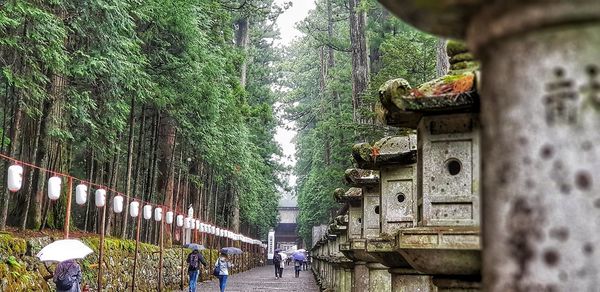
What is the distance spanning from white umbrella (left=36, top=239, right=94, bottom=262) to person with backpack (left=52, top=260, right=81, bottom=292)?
108 millimetres

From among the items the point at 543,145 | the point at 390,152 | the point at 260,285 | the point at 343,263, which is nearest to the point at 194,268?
the point at 343,263

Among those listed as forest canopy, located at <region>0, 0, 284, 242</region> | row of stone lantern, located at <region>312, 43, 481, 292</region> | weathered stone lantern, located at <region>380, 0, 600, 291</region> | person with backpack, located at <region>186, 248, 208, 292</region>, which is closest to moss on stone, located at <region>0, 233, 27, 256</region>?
forest canopy, located at <region>0, 0, 284, 242</region>

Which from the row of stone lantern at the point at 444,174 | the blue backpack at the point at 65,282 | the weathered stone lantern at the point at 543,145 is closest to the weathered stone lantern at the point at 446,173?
the row of stone lantern at the point at 444,174

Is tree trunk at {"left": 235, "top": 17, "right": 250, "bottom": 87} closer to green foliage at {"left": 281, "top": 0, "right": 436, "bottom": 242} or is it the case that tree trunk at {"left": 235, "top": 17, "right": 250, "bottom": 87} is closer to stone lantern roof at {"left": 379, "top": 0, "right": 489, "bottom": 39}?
green foliage at {"left": 281, "top": 0, "right": 436, "bottom": 242}

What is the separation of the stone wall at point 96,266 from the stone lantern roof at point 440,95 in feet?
25.9

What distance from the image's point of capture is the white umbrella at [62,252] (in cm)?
1016

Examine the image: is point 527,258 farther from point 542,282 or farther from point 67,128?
point 67,128

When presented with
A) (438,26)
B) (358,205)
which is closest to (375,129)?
(358,205)

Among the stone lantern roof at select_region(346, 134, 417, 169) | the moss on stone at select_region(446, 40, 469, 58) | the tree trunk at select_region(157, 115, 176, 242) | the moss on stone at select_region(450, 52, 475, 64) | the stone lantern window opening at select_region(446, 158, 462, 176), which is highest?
the tree trunk at select_region(157, 115, 176, 242)

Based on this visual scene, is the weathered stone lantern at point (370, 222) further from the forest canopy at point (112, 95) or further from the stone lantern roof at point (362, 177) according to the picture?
the forest canopy at point (112, 95)

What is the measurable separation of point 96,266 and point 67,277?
15.7 ft

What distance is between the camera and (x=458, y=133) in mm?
5797

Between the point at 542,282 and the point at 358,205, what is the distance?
12125 mm

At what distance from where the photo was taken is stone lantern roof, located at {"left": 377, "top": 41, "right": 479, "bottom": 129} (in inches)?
211
